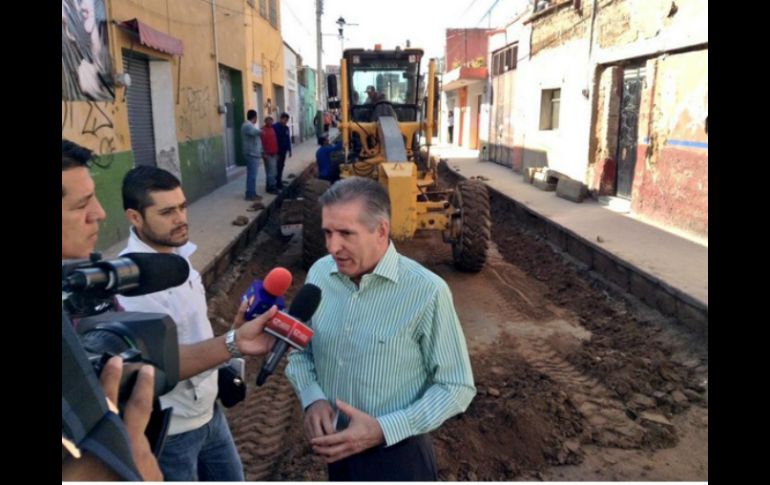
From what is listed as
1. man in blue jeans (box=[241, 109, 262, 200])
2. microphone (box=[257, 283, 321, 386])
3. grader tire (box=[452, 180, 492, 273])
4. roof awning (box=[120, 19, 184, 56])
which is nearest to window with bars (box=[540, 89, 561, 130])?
man in blue jeans (box=[241, 109, 262, 200])

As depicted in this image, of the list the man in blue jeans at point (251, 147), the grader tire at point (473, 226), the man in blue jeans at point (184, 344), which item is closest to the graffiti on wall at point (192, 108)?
the man in blue jeans at point (251, 147)

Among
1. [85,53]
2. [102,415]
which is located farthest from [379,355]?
[85,53]

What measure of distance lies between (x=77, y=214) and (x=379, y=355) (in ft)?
3.34

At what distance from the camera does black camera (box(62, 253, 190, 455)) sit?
1.26 meters

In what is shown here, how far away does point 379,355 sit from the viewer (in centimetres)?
185

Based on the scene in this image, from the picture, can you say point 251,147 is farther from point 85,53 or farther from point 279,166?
point 85,53

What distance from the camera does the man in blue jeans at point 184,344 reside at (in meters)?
1.81

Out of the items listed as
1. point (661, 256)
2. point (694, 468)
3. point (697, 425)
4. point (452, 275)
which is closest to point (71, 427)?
point (694, 468)

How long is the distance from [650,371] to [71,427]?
4692mm

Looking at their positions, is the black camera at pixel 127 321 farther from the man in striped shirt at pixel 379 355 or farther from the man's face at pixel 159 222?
the man's face at pixel 159 222

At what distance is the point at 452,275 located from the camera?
7148 mm

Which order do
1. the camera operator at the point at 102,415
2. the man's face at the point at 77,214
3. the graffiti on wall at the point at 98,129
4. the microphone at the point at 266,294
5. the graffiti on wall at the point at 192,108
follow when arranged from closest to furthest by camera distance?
the camera operator at the point at 102,415
the man's face at the point at 77,214
the microphone at the point at 266,294
the graffiti on wall at the point at 98,129
the graffiti on wall at the point at 192,108
